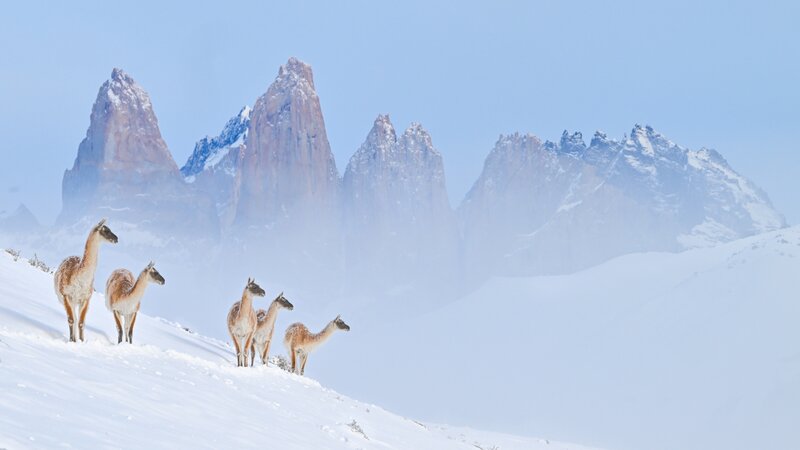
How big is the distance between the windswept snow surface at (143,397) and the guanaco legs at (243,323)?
0.60 meters

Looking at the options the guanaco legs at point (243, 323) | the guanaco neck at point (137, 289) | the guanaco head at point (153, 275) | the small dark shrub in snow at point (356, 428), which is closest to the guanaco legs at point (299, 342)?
the guanaco legs at point (243, 323)

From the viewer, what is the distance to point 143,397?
9891 mm

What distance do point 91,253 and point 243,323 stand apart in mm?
4915

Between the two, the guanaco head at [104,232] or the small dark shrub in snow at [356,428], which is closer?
the guanaco head at [104,232]

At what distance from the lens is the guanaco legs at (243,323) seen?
17.5 meters

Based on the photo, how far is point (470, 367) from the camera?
120m

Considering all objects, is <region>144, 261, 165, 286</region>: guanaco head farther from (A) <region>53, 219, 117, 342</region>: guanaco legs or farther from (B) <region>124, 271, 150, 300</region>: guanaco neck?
(A) <region>53, 219, 117, 342</region>: guanaco legs

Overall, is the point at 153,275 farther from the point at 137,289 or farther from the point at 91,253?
the point at 91,253

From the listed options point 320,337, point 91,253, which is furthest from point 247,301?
point 91,253

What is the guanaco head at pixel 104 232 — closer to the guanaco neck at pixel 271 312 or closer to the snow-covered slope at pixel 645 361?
the guanaco neck at pixel 271 312

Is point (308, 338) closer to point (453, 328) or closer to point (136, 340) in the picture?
point (136, 340)

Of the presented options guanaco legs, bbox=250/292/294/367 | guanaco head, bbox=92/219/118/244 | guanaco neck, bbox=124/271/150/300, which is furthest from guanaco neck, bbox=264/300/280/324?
guanaco head, bbox=92/219/118/244

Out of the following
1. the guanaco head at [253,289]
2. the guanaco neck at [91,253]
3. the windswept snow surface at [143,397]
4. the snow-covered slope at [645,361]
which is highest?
the snow-covered slope at [645,361]

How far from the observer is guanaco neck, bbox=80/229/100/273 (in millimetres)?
12984
